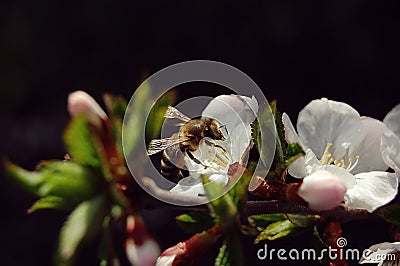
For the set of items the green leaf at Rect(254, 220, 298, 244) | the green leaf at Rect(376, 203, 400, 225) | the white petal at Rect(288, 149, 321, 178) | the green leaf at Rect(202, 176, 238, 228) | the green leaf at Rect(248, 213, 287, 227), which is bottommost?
the green leaf at Rect(376, 203, 400, 225)

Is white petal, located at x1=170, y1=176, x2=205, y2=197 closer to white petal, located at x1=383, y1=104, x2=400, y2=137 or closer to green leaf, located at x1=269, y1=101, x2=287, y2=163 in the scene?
green leaf, located at x1=269, y1=101, x2=287, y2=163

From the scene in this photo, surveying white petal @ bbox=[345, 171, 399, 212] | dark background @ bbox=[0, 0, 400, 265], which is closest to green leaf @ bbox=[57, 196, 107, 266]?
white petal @ bbox=[345, 171, 399, 212]

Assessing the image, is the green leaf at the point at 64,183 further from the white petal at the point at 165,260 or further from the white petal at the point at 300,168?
the white petal at the point at 300,168

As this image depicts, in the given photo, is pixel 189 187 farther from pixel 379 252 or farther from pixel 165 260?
pixel 379 252

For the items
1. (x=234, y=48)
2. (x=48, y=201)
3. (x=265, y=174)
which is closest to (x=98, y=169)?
(x=48, y=201)

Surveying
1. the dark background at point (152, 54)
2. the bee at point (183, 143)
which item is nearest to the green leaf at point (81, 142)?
the bee at point (183, 143)

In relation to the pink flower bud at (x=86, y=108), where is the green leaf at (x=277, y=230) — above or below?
below
